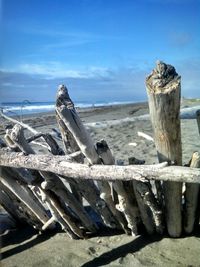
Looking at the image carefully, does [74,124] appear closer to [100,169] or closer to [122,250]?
[100,169]

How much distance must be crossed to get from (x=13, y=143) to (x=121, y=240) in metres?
1.62

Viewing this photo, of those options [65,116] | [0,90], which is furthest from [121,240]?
[0,90]

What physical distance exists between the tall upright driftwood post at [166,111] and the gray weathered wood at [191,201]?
6.0 inches

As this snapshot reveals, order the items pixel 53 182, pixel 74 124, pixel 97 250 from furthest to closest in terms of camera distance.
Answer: pixel 97 250, pixel 53 182, pixel 74 124

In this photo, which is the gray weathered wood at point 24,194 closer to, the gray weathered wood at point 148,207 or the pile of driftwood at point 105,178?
the pile of driftwood at point 105,178

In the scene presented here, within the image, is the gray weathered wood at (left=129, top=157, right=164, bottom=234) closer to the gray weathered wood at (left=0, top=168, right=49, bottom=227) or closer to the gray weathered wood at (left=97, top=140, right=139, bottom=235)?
the gray weathered wood at (left=97, top=140, right=139, bottom=235)

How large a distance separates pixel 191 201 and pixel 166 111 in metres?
1.17

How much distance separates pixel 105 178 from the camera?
336 centimetres

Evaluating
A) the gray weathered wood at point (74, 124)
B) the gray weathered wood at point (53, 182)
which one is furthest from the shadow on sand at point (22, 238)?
the gray weathered wood at point (74, 124)

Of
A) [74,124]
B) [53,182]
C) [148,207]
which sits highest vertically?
[74,124]

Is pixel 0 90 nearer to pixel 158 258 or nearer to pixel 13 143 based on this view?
pixel 13 143

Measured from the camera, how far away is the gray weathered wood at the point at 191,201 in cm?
341

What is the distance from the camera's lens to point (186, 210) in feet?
12.6

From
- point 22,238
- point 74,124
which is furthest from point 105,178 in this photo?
point 22,238
